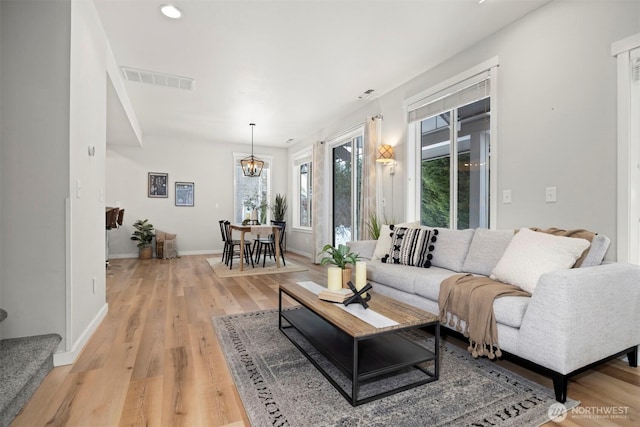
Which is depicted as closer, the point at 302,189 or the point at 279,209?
the point at 302,189

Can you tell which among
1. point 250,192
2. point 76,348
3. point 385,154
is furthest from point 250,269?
point 76,348

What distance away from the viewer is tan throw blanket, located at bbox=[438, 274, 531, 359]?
6.43ft

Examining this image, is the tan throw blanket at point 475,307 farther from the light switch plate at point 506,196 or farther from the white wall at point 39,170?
the white wall at point 39,170

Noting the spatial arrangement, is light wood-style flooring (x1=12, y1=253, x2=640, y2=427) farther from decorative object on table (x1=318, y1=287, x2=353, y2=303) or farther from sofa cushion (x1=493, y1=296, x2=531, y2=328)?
decorative object on table (x1=318, y1=287, x2=353, y2=303)

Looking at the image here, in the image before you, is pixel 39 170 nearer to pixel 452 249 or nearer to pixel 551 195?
pixel 452 249

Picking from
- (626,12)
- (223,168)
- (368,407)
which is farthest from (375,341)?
(223,168)

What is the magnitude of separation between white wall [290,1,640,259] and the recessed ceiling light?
283cm

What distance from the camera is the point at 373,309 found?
6.45 ft

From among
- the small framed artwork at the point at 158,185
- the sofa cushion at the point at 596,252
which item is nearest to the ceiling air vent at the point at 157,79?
the small framed artwork at the point at 158,185

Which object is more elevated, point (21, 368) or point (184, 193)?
point (184, 193)

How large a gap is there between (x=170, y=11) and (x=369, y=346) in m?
3.07

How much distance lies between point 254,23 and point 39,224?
232 cm

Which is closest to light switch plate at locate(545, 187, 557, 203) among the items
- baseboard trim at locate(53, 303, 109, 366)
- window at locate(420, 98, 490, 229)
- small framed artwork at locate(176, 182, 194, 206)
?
window at locate(420, 98, 490, 229)

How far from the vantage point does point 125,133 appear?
5.77 metres
